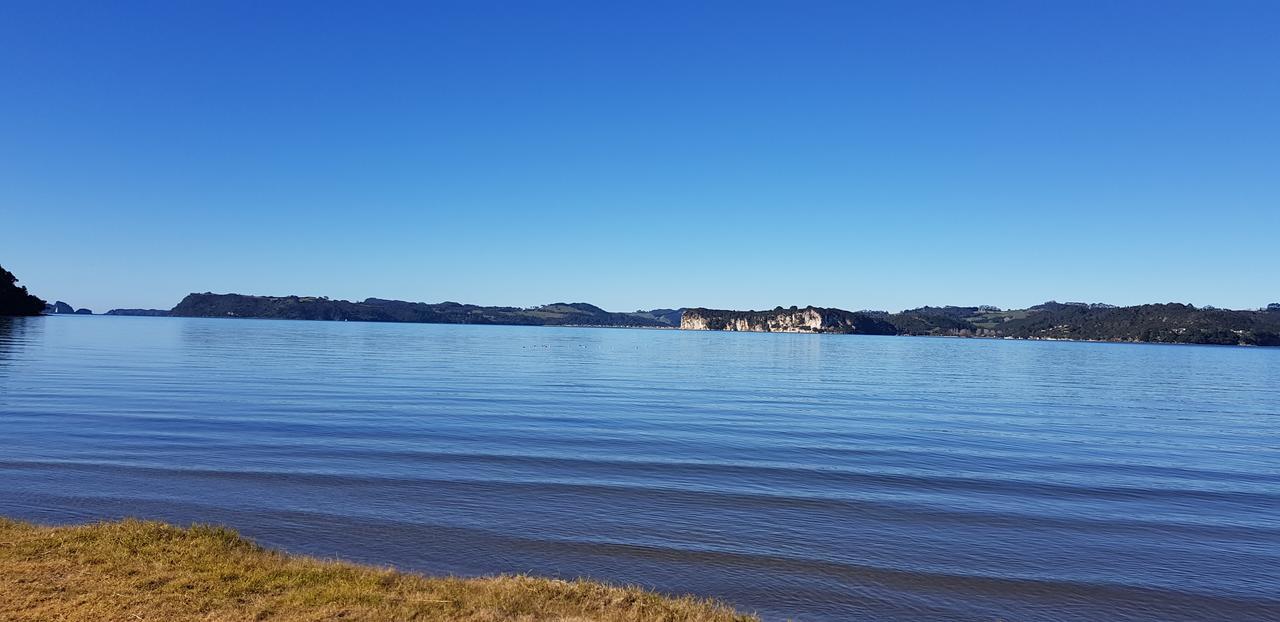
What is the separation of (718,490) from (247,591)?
34.1ft

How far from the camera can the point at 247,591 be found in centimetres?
836

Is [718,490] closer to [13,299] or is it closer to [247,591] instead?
[247,591]

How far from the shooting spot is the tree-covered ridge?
140 meters

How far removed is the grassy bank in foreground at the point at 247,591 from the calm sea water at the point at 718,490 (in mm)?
1994

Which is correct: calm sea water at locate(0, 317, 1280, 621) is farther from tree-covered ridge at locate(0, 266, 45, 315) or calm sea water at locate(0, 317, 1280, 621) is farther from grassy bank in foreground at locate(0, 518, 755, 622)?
tree-covered ridge at locate(0, 266, 45, 315)

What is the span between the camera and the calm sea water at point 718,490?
1135cm

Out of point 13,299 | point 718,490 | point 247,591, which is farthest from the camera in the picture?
point 13,299

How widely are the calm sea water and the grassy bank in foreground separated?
199cm

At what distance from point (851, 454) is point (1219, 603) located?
1163 cm

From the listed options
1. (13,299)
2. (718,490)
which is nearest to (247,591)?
(718,490)

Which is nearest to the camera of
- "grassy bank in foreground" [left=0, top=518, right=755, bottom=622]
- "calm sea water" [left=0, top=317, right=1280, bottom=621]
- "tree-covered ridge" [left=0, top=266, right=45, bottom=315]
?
"grassy bank in foreground" [left=0, top=518, right=755, bottom=622]

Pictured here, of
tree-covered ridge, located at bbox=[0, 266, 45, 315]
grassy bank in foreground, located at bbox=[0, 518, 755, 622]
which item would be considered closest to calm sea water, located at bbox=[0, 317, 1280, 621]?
grassy bank in foreground, located at bbox=[0, 518, 755, 622]

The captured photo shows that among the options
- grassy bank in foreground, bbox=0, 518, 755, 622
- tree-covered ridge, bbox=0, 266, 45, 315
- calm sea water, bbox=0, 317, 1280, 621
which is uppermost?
tree-covered ridge, bbox=0, 266, 45, 315

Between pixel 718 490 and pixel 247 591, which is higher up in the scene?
pixel 247 591
